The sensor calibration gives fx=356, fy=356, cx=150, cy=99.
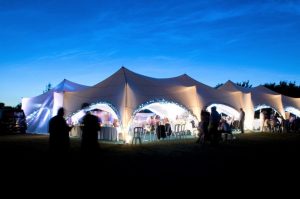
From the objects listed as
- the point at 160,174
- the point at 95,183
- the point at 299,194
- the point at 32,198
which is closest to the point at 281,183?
the point at 299,194

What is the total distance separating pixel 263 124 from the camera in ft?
80.2

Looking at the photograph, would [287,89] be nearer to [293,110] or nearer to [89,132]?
[293,110]

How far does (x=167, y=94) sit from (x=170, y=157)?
833 cm

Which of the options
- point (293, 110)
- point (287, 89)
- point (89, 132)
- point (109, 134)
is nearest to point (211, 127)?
point (109, 134)

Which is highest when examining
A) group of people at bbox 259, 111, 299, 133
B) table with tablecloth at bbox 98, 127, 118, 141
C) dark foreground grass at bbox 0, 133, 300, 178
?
group of people at bbox 259, 111, 299, 133

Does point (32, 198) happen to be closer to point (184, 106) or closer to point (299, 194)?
point (299, 194)

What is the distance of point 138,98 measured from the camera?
16578 mm

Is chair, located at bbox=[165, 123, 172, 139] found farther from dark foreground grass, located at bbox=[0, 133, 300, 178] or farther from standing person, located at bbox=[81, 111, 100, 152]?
standing person, located at bbox=[81, 111, 100, 152]

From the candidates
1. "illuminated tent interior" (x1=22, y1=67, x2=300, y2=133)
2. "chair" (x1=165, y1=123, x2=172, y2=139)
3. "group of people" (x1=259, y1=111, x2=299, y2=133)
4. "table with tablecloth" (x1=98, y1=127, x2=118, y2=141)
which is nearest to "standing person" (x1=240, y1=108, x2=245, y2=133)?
"illuminated tent interior" (x1=22, y1=67, x2=300, y2=133)

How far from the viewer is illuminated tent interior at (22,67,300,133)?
16.5 meters

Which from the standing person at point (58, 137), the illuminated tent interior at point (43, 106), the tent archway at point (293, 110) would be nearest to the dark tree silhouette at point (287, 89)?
the tent archway at point (293, 110)

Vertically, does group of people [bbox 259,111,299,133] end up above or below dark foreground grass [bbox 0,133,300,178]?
above

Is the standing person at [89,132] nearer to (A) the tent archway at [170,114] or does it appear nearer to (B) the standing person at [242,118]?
(A) the tent archway at [170,114]

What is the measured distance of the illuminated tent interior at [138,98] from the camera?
1647 cm
